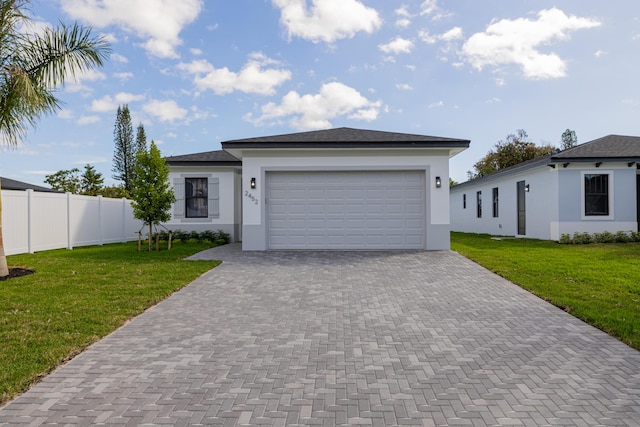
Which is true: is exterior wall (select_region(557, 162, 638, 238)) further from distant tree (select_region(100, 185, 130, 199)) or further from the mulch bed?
distant tree (select_region(100, 185, 130, 199))

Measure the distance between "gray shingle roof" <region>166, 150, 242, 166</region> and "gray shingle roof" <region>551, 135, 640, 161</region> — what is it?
12649 millimetres

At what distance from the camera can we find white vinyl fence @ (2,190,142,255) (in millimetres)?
11938

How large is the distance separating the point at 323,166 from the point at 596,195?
11083 millimetres

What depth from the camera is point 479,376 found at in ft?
11.5

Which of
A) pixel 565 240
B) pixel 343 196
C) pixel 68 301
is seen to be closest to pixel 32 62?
pixel 68 301

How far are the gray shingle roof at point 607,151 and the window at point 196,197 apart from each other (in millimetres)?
13887

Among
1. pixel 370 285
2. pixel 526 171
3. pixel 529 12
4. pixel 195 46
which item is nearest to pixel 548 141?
pixel 526 171

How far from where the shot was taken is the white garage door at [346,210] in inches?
479

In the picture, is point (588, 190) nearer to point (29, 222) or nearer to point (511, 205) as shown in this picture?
point (511, 205)

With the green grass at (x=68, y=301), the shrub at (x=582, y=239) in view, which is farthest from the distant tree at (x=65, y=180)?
the shrub at (x=582, y=239)

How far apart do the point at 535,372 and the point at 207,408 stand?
2954 mm

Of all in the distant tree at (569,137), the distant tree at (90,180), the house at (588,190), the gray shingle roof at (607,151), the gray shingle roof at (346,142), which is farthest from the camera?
the distant tree at (569,137)

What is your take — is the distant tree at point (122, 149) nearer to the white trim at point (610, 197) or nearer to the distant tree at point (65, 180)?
the distant tree at point (65, 180)

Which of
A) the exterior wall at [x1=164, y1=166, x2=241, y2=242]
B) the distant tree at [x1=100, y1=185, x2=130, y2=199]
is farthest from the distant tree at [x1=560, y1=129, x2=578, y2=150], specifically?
the distant tree at [x1=100, y1=185, x2=130, y2=199]
